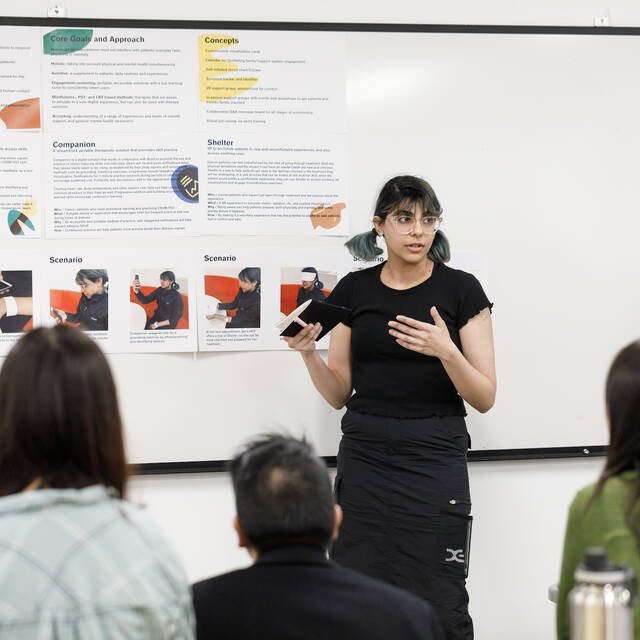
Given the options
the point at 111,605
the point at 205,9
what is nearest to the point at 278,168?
the point at 205,9

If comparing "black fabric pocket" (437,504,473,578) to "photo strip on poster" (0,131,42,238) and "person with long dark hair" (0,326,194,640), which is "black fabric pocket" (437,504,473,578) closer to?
"person with long dark hair" (0,326,194,640)

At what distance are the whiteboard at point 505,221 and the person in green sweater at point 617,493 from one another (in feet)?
4.86

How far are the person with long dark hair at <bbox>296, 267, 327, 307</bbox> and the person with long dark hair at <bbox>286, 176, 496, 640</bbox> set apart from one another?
331 mm

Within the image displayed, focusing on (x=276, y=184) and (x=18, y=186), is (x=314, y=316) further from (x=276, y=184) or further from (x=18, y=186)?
(x=18, y=186)

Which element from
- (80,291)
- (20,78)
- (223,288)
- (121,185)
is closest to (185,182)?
(121,185)

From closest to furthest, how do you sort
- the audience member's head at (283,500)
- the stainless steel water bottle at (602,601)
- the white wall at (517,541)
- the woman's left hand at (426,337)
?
the stainless steel water bottle at (602,601) → the audience member's head at (283,500) → the woman's left hand at (426,337) → the white wall at (517,541)

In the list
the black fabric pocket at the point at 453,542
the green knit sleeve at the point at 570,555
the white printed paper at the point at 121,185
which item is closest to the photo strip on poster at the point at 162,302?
the white printed paper at the point at 121,185

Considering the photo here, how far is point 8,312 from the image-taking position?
8.64 feet

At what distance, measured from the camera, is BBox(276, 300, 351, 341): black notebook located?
227 centimetres

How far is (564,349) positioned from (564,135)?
748 mm

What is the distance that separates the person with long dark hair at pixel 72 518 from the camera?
109cm

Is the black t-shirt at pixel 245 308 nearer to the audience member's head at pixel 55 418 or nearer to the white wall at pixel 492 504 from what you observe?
the white wall at pixel 492 504

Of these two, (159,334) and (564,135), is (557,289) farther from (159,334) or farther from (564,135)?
(159,334)

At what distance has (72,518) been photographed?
113 cm
